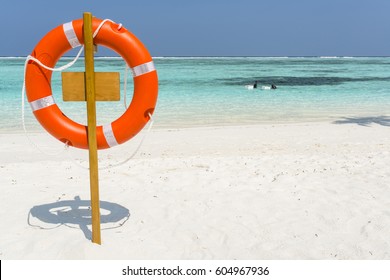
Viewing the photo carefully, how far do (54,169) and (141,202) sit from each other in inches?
64.2

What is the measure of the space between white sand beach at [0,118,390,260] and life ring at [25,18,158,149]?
75 cm

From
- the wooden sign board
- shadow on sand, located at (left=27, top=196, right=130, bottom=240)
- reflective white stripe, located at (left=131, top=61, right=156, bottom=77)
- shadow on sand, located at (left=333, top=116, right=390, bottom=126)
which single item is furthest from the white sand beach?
shadow on sand, located at (left=333, top=116, right=390, bottom=126)

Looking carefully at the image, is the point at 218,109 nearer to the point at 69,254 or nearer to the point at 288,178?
the point at 288,178

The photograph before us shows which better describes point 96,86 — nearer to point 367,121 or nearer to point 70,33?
Answer: point 70,33

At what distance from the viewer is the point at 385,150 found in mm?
5773

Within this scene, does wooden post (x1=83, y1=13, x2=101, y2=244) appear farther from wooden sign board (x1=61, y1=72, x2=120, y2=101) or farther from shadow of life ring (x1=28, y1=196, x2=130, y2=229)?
shadow of life ring (x1=28, y1=196, x2=130, y2=229)

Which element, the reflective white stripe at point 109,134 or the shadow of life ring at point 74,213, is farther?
the shadow of life ring at point 74,213

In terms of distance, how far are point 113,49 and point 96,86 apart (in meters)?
0.38

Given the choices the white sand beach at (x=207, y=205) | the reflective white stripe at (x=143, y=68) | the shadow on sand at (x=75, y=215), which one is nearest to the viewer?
the white sand beach at (x=207, y=205)

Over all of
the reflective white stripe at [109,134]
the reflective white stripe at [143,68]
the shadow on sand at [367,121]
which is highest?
the reflective white stripe at [143,68]

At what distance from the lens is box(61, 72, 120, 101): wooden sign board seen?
8.96 feet

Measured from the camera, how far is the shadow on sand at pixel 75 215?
3.24 m

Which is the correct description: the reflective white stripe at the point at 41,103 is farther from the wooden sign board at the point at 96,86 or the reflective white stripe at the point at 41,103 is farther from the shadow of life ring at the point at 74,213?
the shadow of life ring at the point at 74,213

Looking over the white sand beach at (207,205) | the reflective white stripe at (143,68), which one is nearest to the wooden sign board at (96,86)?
the reflective white stripe at (143,68)
